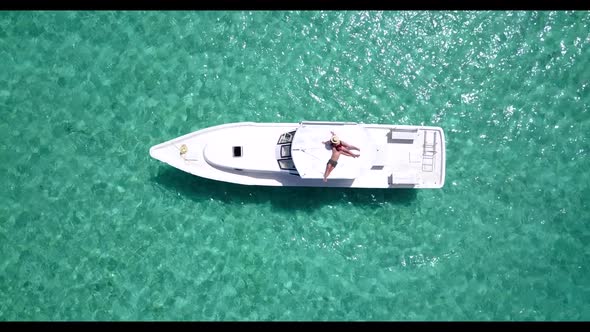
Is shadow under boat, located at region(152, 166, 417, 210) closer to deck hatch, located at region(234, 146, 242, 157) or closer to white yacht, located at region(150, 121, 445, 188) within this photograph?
white yacht, located at region(150, 121, 445, 188)

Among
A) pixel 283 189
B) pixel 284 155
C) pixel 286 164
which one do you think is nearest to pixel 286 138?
pixel 284 155

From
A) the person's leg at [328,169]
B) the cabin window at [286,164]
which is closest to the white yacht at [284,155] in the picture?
the cabin window at [286,164]

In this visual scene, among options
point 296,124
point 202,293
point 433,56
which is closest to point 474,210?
point 433,56

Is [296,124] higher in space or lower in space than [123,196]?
higher

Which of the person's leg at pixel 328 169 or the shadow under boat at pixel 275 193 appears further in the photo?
the shadow under boat at pixel 275 193

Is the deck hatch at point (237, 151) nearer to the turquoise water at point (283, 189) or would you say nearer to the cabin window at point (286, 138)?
the cabin window at point (286, 138)

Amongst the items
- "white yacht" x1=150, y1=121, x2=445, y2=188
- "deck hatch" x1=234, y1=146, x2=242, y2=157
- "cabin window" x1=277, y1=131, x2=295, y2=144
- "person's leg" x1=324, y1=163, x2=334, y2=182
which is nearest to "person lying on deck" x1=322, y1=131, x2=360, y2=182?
"person's leg" x1=324, y1=163, x2=334, y2=182

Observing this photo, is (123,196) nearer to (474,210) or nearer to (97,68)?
(97,68)
